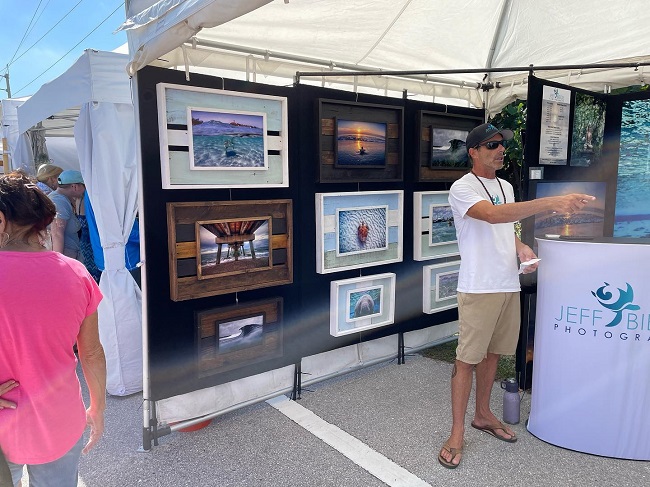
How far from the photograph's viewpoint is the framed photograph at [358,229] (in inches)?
135

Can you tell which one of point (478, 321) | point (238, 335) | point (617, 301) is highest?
point (617, 301)

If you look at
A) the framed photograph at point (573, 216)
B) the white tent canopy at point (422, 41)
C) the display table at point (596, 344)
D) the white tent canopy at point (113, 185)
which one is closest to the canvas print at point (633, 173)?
the framed photograph at point (573, 216)

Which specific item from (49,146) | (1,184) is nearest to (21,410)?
(1,184)

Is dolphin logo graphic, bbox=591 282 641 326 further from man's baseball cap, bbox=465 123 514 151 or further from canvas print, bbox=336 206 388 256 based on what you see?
canvas print, bbox=336 206 388 256

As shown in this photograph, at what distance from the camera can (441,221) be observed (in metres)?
4.16

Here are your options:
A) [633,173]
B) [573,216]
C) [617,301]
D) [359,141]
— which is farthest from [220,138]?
[633,173]

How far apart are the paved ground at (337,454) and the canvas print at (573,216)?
128cm

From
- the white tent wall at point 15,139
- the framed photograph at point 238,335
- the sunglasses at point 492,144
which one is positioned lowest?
the framed photograph at point 238,335

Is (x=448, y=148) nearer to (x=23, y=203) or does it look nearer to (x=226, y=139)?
(x=226, y=139)

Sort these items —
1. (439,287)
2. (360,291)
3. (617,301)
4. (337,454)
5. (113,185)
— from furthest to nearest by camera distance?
(439,287) < (360,291) < (113,185) < (337,454) < (617,301)

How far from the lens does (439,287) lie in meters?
4.21

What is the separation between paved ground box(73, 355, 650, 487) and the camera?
2521 mm

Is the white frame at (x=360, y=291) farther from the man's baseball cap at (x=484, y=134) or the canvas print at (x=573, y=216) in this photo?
the man's baseball cap at (x=484, y=134)

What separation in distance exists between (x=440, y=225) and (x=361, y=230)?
0.91 meters
